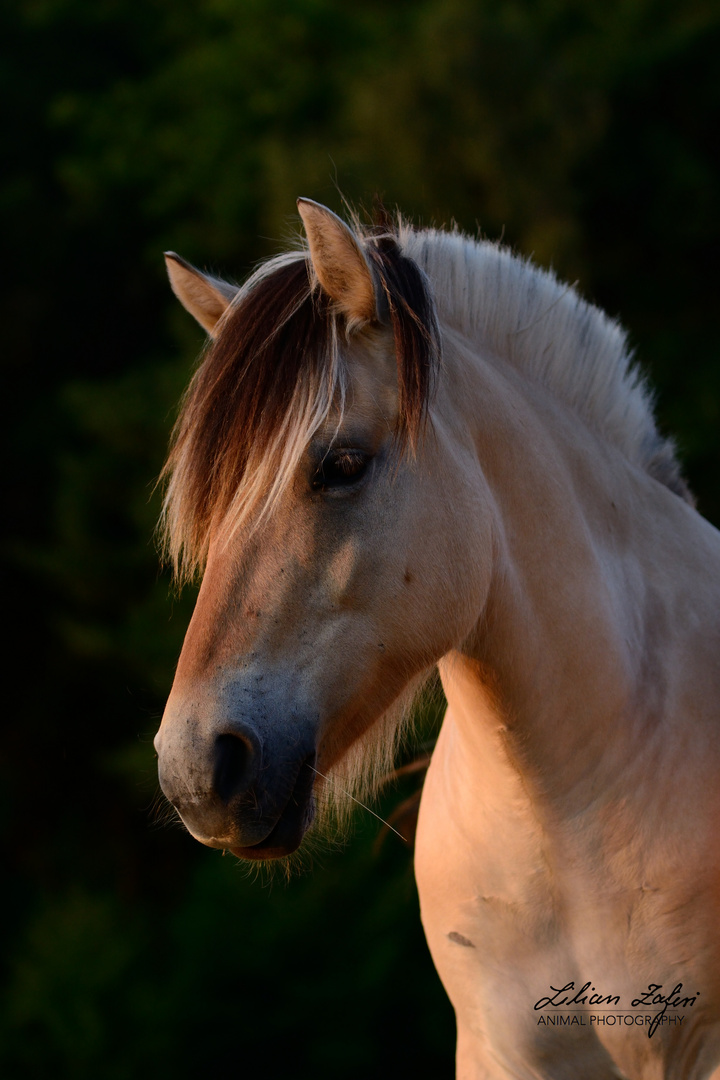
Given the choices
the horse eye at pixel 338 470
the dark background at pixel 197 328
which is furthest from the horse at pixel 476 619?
the dark background at pixel 197 328

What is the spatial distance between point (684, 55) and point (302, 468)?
8.08 meters

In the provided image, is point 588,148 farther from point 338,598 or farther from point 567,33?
point 338,598

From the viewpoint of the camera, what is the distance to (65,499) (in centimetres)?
745

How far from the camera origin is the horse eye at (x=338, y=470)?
1454 mm

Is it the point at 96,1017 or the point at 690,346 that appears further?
the point at 690,346

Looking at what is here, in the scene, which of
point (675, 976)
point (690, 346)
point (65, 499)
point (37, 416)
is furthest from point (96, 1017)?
point (690, 346)

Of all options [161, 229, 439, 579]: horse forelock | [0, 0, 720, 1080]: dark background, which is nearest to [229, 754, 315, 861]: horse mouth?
[161, 229, 439, 579]: horse forelock

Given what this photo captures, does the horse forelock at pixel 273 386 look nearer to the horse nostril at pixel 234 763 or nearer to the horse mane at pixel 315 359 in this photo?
the horse mane at pixel 315 359

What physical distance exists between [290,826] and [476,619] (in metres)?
0.44

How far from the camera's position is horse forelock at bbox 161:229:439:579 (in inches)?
57.7

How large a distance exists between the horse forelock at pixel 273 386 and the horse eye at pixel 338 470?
0.04m

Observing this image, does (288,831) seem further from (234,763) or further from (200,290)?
(200,290)

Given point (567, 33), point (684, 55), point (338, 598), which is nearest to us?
point (338, 598)

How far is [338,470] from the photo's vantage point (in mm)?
1464
